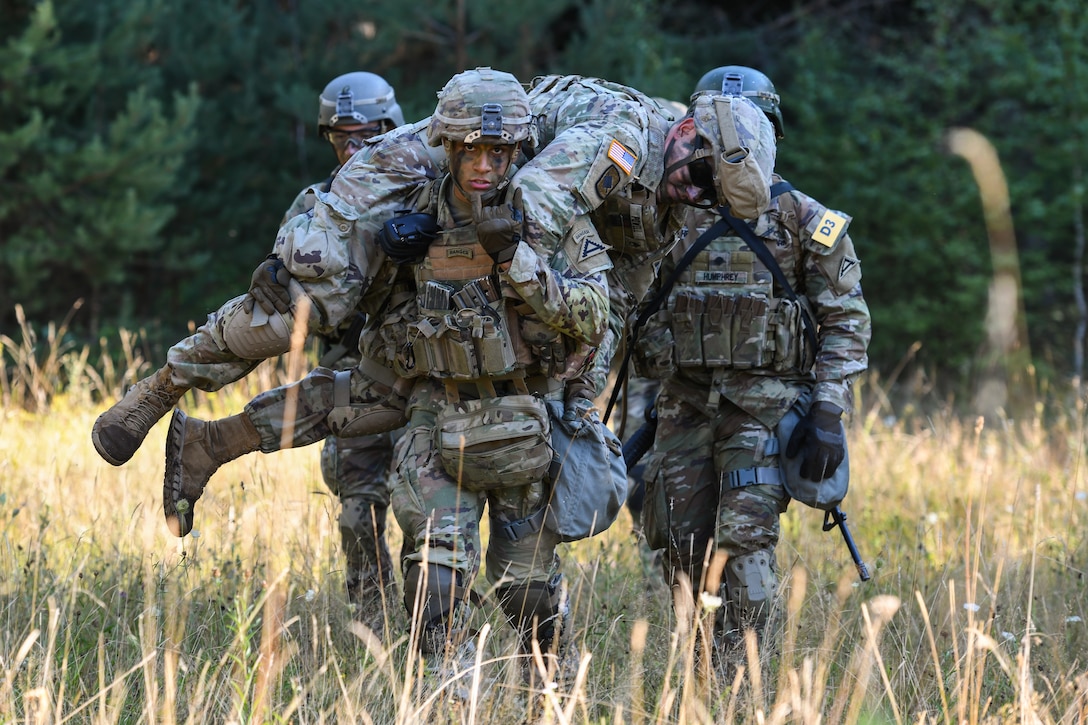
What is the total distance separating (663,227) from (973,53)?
36.3 feet

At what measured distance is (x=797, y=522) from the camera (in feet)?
21.5

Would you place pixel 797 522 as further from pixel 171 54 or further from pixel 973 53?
pixel 973 53

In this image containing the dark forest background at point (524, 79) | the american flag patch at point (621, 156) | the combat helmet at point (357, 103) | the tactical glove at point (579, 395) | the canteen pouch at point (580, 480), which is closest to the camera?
the american flag patch at point (621, 156)

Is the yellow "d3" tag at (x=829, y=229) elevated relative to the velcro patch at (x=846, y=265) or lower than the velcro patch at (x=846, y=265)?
elevated

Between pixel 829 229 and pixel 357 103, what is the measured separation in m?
2.11

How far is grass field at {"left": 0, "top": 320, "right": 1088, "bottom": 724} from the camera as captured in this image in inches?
130

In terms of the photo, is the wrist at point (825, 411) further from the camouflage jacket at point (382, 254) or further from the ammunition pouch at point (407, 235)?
the ammunition pouch at point (407, 235)

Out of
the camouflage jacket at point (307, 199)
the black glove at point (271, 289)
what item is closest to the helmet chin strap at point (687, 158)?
Answer: the black glove at point (271, 289)

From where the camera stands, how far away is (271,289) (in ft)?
12.1

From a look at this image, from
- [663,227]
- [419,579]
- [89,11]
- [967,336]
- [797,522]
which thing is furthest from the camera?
[967,336]

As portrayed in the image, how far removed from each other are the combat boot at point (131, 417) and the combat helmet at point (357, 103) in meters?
1.89

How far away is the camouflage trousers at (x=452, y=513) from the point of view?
3.71m

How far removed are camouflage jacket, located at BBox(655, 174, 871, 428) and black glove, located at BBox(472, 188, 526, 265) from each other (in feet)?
4.61

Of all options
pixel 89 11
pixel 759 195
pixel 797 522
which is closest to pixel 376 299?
pixel 759 195
